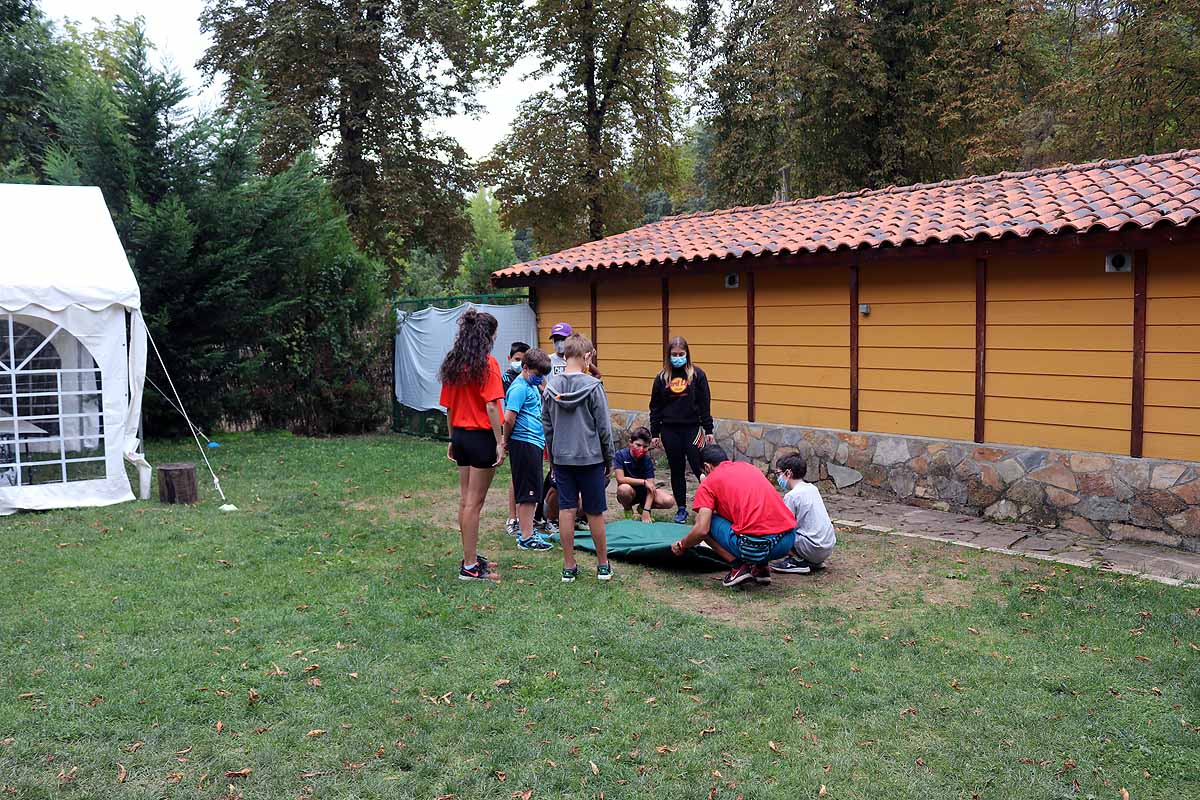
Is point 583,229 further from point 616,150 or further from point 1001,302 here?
point 1001,302

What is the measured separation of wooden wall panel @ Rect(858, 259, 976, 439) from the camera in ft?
28.6

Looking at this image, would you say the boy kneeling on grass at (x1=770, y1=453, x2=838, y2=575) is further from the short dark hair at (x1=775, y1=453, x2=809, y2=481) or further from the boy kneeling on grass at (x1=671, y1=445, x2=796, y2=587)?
the boy kneeling on grass at (x1=671, y1=445, x2=796, y2=587)

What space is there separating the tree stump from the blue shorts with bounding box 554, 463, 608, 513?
193 inches

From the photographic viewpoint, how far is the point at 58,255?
9.17 metres

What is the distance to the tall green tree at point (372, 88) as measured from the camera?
65.8 ft

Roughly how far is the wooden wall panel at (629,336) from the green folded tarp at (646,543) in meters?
4.79

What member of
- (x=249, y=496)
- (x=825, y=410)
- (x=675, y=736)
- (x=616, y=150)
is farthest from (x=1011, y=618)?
(x=616, y=150)

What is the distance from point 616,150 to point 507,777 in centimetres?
1999

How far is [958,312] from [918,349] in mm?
541

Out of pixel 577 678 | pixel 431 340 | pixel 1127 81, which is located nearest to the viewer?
pixel 577 678

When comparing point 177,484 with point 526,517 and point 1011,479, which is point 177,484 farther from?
point 1011,479

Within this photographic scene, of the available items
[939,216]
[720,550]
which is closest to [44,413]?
[720,550]

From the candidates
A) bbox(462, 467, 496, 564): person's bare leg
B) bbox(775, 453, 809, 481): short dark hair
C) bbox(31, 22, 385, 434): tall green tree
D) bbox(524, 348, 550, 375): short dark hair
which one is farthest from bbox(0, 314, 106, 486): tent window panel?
bbox(775, 453, 809, 481): short dark hair

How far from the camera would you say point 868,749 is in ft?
12.7
